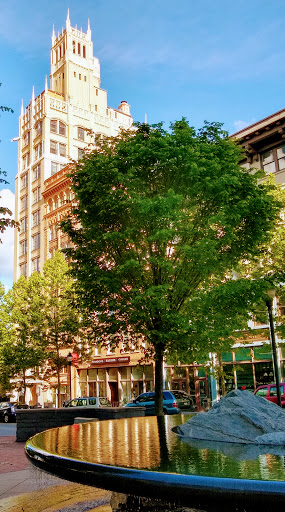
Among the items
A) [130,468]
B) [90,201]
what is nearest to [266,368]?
[90,201]

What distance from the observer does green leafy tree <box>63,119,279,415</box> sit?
51.6 feet

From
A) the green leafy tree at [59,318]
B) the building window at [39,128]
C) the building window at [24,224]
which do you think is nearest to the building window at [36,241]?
the building window at [24,224]

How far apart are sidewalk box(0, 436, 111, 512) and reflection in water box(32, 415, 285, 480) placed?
2.46ft

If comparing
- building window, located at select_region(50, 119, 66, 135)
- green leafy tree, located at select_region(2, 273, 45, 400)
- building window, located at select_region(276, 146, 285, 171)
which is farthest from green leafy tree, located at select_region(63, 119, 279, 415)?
building window, located at select_region(50, 119, 66, 135)

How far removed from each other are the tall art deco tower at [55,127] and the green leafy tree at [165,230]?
4723 cm

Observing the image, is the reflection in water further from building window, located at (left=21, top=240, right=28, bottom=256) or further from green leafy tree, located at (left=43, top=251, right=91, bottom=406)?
building window, located at (left=21, top=240, right=28, bottom=256)

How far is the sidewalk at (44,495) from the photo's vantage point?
7638 millimetres

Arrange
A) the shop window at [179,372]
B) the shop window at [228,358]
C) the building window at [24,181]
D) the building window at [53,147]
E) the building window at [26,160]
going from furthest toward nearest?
1. the building window at [26,160]
2. the building window at [24,181]
3. the building window at [53,147]
4. the shop window at [179,372]
5. the shop window at [228,358]

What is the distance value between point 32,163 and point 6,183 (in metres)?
57.2

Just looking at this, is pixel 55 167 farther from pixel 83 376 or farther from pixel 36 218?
pixel 83 376

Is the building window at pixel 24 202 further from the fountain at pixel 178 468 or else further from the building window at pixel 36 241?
the fountain at pixel 178 468

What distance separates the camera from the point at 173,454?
5.39 metres

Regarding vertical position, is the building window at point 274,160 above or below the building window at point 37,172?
below

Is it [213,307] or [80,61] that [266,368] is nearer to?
[213,307]
